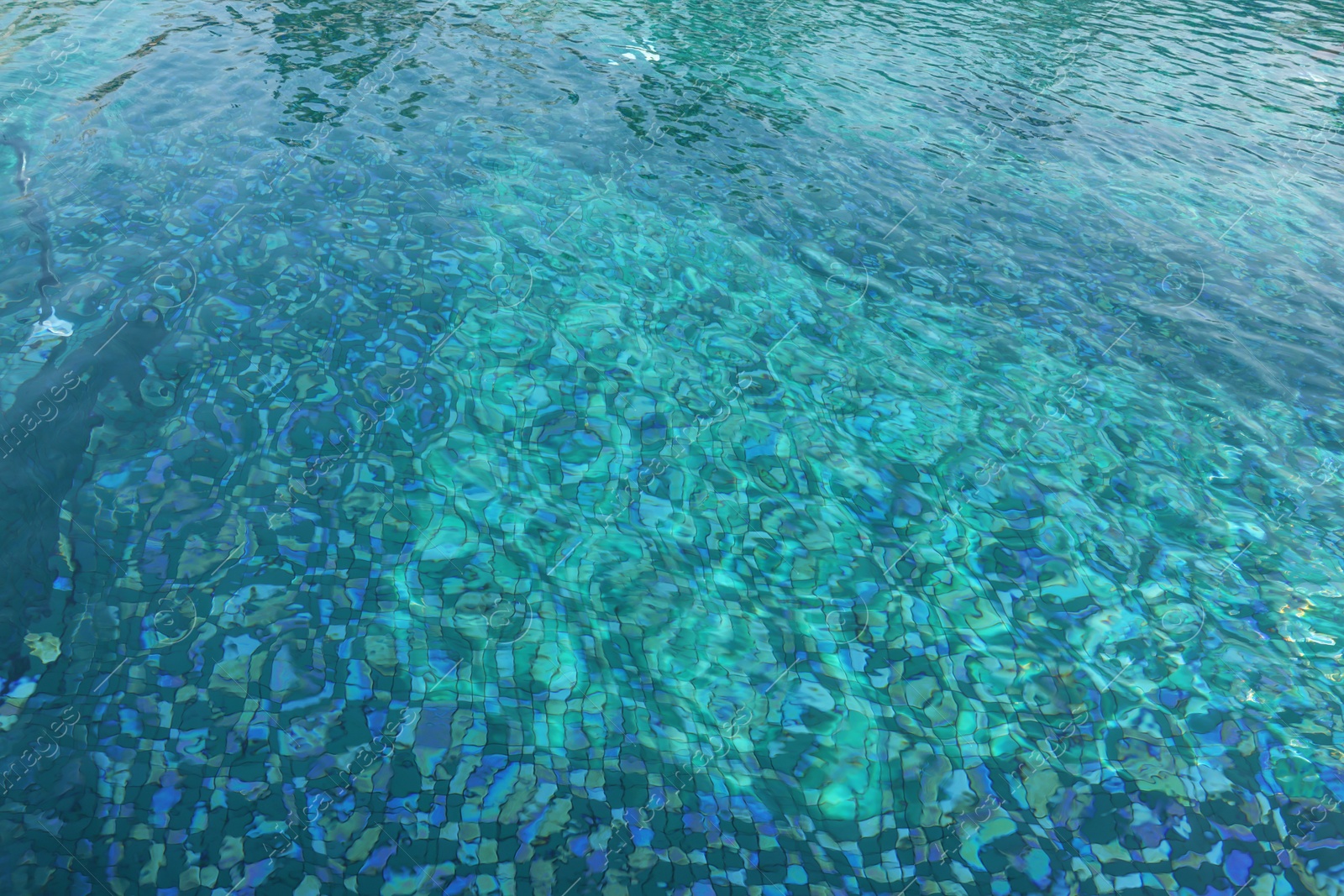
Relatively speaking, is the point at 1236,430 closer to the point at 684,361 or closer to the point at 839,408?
the point at 839,408

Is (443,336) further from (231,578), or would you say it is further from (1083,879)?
(1083,879)

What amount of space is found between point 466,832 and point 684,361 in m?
5.32

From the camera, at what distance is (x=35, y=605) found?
5.87 meters

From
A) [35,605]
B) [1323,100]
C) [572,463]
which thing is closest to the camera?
[35,605]

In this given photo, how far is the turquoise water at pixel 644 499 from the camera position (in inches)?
203

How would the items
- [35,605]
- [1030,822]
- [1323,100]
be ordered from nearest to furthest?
[1030,822] → [35,605] → [1323,100]

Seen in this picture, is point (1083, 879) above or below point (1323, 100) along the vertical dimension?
below

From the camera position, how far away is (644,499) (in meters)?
7.31

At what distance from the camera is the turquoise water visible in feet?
16.9

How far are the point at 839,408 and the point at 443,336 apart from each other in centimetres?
438

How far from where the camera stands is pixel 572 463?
754cm

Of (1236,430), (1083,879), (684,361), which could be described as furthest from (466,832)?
(1236,430)

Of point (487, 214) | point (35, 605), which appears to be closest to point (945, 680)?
point (35, 605)

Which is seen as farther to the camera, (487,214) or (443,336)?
Result: (487,214)
